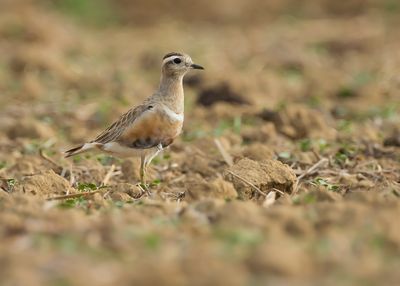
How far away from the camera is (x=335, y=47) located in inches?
719

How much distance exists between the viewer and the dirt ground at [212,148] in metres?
4.63

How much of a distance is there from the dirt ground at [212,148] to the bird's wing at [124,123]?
0.44 m

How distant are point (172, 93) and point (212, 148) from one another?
1.50m

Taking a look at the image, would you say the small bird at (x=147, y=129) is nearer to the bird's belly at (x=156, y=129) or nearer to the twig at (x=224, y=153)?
the bird's belly at (x=156, y=129)

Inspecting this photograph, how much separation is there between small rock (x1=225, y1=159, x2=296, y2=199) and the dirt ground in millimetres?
15

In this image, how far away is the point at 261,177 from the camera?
7.17 m

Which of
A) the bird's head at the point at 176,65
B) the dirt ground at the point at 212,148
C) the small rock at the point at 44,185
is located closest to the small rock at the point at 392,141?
the dirt ground at the point at 212,148

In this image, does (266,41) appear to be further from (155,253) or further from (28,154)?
(155,253)

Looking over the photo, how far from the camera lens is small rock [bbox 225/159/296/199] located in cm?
711

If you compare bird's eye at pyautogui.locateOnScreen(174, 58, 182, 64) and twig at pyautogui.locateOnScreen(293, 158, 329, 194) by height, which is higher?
bird's eye at pyautogui.locateOnScreen(174, 58, 182, 64)

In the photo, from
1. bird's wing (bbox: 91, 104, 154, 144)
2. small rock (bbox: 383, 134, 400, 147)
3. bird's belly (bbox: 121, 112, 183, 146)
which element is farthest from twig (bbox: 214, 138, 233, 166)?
small rock (bbox: 383, 134, 400, 147)

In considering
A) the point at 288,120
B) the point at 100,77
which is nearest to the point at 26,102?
the point at 100,77

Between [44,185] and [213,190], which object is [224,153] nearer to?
[44,185]

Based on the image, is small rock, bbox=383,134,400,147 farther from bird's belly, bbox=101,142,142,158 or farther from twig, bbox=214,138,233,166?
bird's belly, bbox=101,142,142,158
